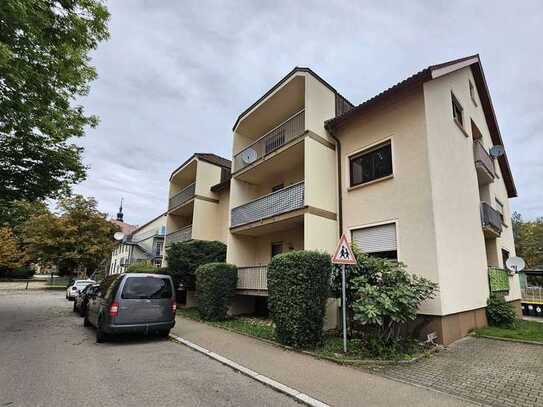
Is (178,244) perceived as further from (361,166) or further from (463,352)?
(463,352)

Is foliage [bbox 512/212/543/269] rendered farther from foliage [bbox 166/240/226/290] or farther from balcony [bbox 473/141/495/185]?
foliage [bbox 166/240/226/290]

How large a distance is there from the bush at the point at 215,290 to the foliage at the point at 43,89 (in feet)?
22.3

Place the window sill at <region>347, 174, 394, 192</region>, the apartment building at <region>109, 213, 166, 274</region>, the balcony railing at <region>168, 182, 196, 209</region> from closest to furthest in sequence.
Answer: the window sill at <region>347, 174, 394, 192</region> < the balcony railing at <region>168, 182, 196, 209</region> < the apartment building at <region>109, 213, 166, 274</region>

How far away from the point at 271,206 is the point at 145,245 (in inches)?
1249

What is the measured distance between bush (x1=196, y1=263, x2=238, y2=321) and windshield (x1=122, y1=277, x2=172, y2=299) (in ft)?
10.5

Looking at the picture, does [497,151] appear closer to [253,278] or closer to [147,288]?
[253,278]

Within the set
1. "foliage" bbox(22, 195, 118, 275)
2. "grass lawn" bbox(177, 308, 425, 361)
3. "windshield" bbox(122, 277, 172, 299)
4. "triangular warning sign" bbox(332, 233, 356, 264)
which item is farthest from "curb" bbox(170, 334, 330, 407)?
"foliage" bbox(22, 195, 118, 275)

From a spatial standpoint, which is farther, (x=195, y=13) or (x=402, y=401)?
(x=195, y=13)

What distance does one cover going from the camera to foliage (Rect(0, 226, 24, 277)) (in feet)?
122

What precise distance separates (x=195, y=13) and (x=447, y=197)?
32.4ft

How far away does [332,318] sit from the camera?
401 inches

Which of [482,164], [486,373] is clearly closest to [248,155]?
[482,164]

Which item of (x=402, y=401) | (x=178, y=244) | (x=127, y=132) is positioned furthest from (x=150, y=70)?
(x=402, y=401)

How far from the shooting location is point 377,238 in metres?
10.2
